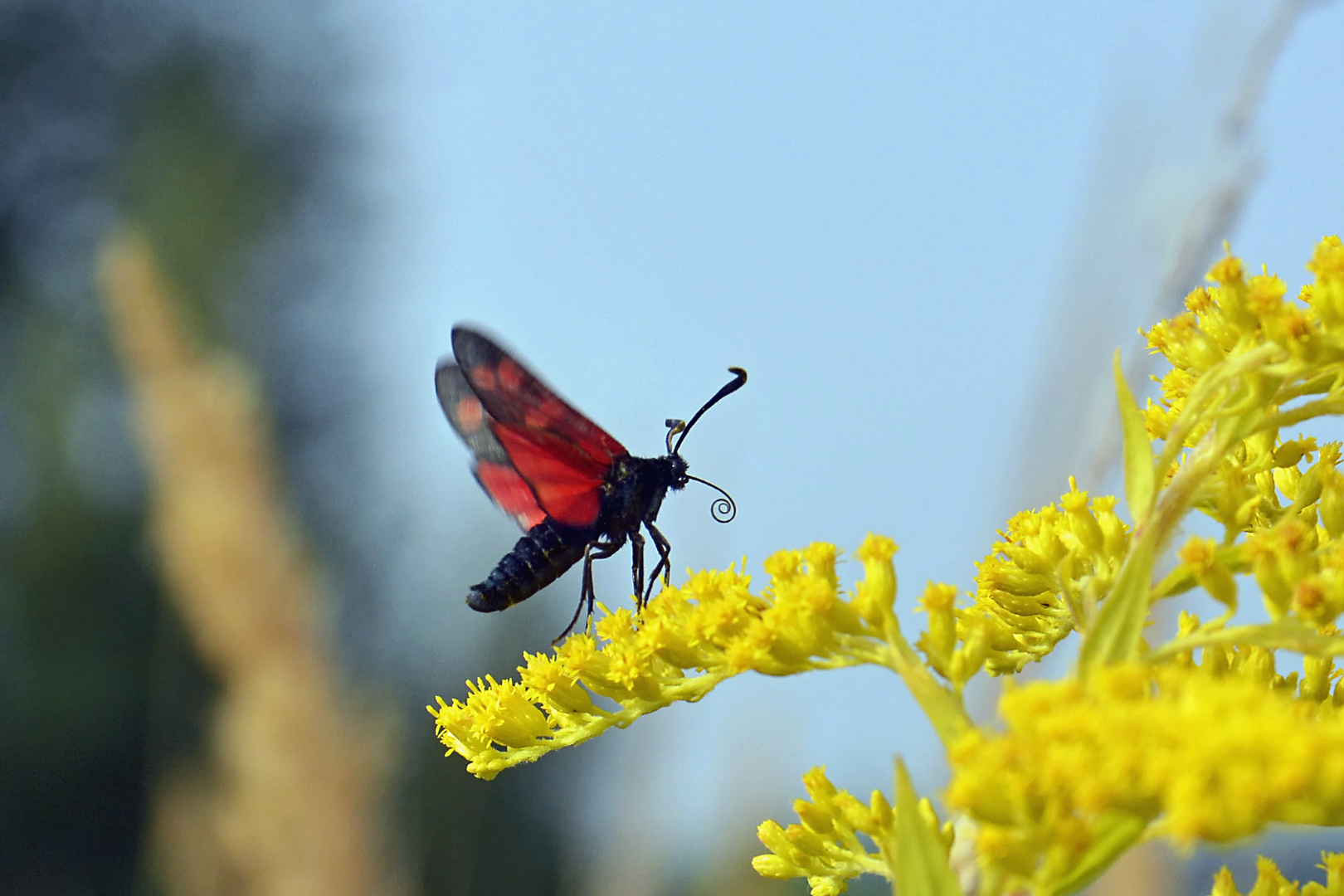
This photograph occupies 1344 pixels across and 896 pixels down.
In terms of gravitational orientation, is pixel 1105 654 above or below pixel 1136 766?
above

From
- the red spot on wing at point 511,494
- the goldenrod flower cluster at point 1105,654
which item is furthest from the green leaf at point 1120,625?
the red spot on wing at point 511,494

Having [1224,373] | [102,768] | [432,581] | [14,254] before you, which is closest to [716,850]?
[1224,373]

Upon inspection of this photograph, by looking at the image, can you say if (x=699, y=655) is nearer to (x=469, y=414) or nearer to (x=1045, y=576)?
(x=1045, y=576)

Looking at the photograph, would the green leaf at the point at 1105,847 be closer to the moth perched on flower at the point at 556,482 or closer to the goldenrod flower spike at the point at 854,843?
the goldenrod flower spike at the point at 854,843

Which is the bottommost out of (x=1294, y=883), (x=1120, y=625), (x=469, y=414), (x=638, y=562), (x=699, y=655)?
(x=1294, y=883)

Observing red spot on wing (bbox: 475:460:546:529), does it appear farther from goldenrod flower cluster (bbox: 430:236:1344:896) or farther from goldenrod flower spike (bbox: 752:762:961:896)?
goldenrod flower spike (bbox: 752:762:961:896)

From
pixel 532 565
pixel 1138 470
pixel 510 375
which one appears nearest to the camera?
pixel 1138 470

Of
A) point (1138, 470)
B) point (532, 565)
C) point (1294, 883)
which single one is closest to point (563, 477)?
point (532, 565)

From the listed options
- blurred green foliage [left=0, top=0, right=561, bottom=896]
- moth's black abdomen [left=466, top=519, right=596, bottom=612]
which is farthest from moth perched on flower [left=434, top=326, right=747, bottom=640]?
blurred green foliage [left=0, top=0, right=561, bottom=896]
